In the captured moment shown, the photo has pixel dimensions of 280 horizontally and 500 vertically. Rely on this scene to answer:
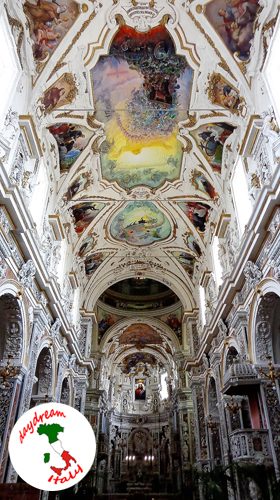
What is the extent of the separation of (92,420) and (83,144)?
17.6 m

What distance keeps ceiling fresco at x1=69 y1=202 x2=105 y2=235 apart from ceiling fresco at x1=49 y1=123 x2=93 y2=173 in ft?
8.46

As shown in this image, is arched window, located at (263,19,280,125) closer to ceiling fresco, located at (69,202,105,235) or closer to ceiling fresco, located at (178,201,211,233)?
ceiling fresco, located at (178,201,211,233)

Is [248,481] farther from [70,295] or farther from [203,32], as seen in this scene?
[203,32]

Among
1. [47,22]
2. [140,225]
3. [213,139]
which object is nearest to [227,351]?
[213,139]

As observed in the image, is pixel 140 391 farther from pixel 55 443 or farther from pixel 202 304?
pixel 55 443

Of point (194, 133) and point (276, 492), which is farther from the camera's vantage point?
point (194, 133)

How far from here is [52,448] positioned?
311 cm

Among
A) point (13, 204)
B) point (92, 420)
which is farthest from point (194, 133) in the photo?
point (92, 420)

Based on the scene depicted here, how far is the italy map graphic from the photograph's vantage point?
121 inches

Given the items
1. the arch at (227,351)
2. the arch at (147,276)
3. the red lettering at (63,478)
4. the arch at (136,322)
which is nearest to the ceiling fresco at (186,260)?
the arch at (147,276)

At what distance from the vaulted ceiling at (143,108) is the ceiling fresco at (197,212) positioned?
0.05 metres

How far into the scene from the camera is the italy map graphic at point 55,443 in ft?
10.1

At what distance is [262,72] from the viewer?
10.4 meters

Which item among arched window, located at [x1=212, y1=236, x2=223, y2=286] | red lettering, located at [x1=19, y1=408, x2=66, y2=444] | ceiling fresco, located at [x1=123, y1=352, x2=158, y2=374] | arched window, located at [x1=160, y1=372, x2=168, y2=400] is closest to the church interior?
arched window, located at [x1=212, y1=236, x2=223, y2=286]
